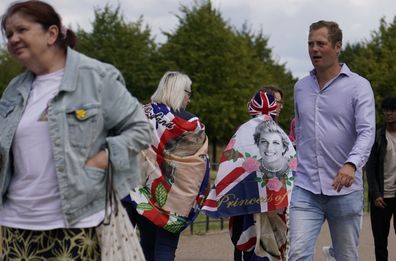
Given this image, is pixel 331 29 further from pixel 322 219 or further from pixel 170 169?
pixel 170 169

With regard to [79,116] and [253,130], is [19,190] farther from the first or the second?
[253,130]

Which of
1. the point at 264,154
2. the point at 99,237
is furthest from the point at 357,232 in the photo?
the point at 99,237

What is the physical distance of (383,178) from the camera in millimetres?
8992

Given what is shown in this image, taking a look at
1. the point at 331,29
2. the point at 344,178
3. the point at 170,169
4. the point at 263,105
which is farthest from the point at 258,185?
the point at 344,178

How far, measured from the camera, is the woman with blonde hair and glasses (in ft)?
24.8

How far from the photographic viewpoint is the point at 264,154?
805 cm

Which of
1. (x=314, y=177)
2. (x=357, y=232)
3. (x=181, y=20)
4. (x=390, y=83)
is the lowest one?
(x=357, y=232)

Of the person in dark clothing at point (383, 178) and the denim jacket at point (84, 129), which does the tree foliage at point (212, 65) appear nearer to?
the person in dark clothing at point (383, 178)

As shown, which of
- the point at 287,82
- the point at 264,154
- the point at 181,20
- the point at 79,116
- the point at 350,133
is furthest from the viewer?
the point at 287,82

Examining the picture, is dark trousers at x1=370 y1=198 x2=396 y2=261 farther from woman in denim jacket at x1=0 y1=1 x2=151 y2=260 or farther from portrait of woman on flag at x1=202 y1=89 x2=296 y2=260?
woman in denim jacket at x1=0 y1=1 x2=151 y2=260

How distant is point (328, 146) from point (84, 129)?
2.71 meters

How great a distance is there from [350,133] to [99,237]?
2.67 meters

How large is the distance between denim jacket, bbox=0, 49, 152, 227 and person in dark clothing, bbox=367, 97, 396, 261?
548cm

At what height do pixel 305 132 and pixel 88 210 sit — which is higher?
pixel 305 132
